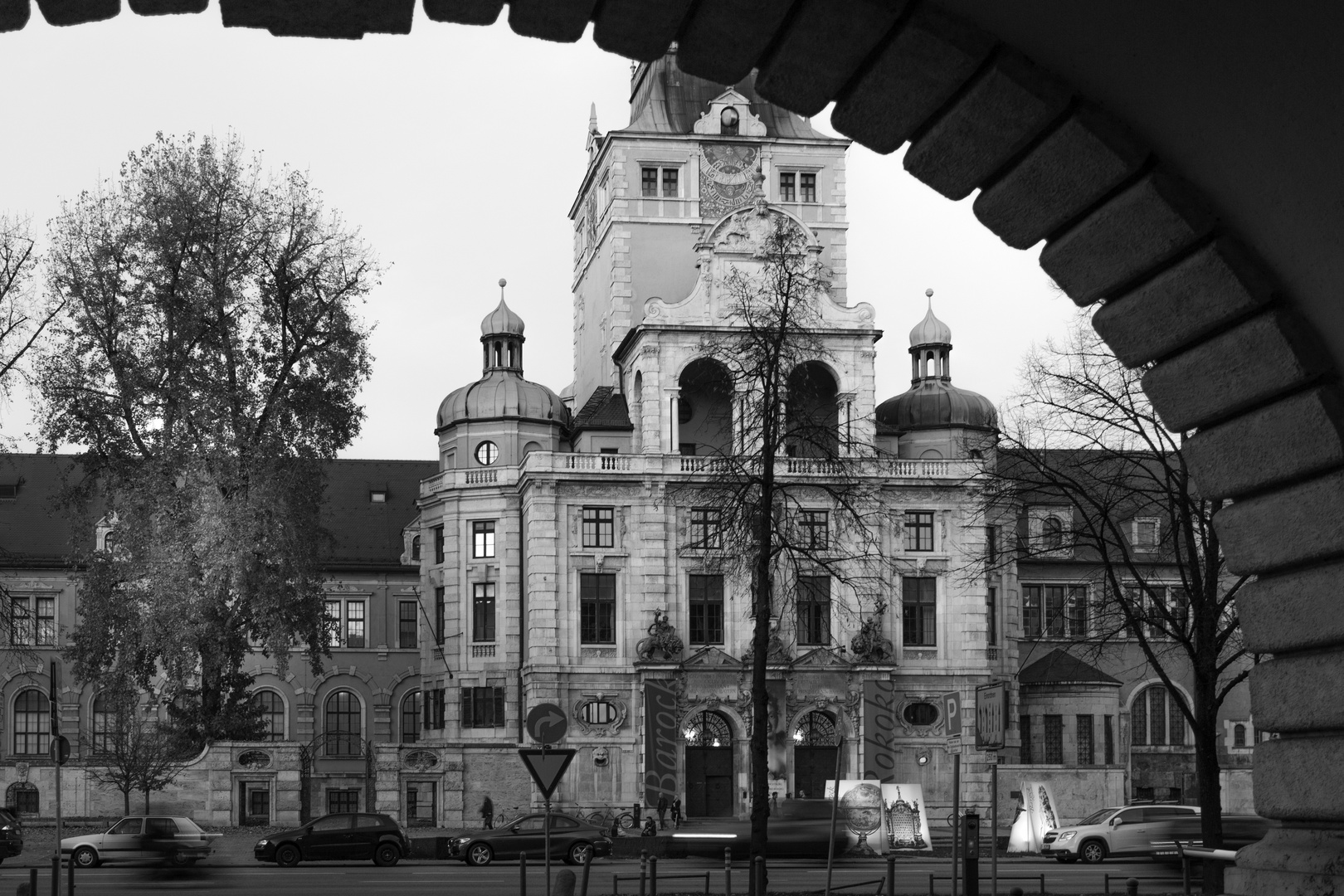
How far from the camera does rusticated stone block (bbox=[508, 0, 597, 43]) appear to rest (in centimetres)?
726

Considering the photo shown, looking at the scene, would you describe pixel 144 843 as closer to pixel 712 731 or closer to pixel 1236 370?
pixel 712 731

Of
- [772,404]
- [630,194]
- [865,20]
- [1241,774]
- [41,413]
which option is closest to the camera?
[865,20]

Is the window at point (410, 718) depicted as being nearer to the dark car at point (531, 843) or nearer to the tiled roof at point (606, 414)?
the tiled roof at point (606, 414)

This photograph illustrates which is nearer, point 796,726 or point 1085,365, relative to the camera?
point 1085,365

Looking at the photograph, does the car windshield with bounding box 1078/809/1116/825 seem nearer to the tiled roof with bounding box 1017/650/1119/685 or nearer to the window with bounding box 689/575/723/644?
the window with bounding box 689/575/723/644

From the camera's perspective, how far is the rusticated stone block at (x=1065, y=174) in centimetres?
792

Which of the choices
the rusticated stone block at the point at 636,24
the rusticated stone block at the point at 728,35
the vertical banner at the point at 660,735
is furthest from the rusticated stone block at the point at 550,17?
the vertical banner at the point at 660,735

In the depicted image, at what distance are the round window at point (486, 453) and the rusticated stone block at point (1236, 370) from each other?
63344mm

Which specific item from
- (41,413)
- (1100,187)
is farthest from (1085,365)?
(41,413)

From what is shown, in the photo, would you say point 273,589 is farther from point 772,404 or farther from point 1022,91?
point 1022,91

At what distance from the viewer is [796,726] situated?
218 feet

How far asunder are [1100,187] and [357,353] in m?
44.7

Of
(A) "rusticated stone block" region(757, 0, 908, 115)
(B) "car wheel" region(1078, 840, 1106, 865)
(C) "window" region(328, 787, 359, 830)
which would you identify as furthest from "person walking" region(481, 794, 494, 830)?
(A) "rusticated stone block" region(757, 0, 908, 115)

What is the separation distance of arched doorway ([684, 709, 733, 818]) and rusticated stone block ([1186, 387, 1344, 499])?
58.1 m
